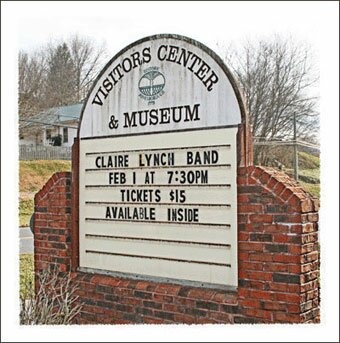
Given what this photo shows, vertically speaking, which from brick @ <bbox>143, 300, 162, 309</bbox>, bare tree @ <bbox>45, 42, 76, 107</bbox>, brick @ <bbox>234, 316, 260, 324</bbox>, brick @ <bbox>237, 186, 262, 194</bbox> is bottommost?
brick @ <bbox>234, 316, 260, 324</bbox>

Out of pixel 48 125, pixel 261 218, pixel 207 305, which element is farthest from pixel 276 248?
pixel 48 125

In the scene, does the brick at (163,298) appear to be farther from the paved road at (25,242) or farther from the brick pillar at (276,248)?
the paved road at (25,242)

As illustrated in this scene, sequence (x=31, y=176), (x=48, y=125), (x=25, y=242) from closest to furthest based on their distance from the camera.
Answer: (x=25, y=242) → (x=31, y=176) → (x=48, y=125)

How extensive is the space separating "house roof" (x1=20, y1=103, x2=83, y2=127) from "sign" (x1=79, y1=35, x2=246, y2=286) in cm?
979

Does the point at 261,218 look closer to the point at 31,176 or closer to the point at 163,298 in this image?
the point at 163,298

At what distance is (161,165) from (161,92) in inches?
22.1

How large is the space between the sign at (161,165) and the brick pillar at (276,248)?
0.12 meters

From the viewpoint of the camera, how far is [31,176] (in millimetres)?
14352

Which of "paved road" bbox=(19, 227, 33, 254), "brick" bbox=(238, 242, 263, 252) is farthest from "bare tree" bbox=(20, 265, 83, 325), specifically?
"paved road" bbox=(19, 227, 33, 254)

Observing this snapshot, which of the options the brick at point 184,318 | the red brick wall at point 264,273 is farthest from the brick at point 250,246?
the brick at point 184,318

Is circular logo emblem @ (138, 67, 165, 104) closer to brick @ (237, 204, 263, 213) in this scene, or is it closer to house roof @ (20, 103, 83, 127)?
brick @ (237, 204, 263, 213)

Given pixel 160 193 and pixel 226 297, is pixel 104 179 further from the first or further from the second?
pixel 226 297

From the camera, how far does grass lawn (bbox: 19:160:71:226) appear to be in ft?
45.6

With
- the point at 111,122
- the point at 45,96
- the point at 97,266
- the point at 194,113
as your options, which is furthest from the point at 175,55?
the point at 45,96
